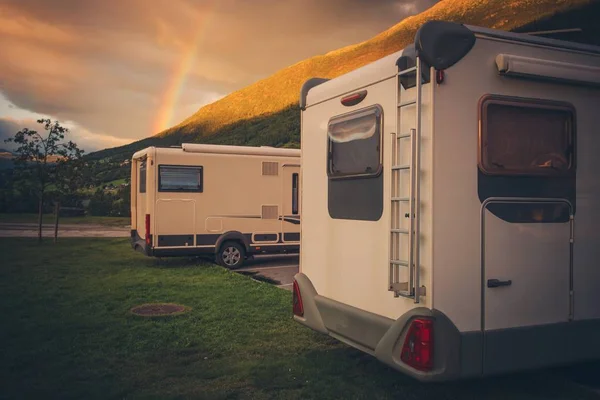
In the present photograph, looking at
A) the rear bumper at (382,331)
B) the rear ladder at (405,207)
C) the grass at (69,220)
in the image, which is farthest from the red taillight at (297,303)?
the grass at (69,220)

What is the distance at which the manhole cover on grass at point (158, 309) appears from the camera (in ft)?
28.0

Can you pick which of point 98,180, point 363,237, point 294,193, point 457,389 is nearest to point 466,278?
point 363,237

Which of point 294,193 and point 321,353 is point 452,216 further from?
point 294,193

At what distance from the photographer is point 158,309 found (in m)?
8.85

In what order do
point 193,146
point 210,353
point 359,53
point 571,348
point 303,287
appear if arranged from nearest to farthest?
point 571,348, point 303,287, point 210,353, point 193,146, point 359,53

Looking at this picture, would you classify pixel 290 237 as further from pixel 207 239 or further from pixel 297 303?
pixel 297 303

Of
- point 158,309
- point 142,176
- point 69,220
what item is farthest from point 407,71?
point 69,220

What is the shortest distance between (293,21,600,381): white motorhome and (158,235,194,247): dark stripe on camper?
27.5 ft

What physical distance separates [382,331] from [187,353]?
9.34ft

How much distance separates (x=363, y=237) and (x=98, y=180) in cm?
1958

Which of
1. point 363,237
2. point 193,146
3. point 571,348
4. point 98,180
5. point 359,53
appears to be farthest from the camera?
point 359,53

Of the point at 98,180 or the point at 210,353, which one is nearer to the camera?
the point at 210,353

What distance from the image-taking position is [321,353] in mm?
6562

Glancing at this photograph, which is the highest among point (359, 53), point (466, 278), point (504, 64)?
point (359, 53)
